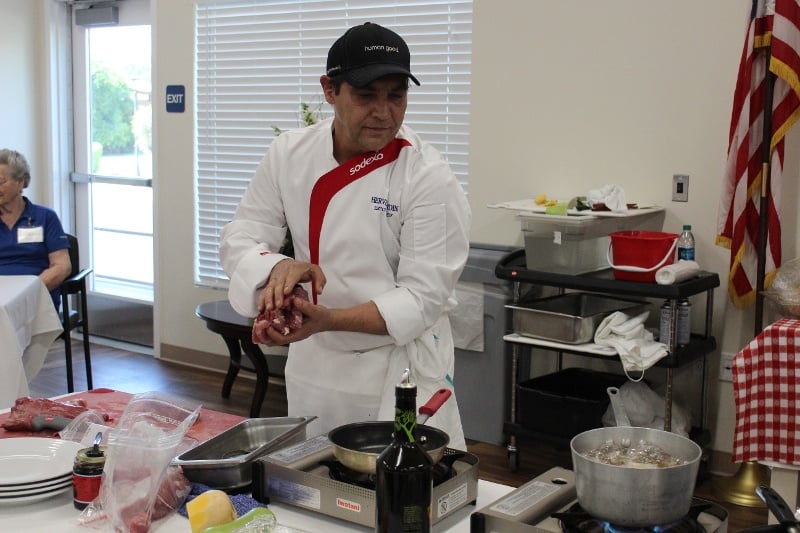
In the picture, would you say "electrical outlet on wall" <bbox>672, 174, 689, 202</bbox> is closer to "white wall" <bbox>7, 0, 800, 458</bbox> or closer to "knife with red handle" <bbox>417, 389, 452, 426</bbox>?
"white wall" <bbox>7, 0, 800, 458</bbox>

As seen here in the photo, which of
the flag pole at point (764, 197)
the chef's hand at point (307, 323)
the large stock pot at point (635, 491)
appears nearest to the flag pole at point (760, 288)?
the flag pole at point (764, 197)

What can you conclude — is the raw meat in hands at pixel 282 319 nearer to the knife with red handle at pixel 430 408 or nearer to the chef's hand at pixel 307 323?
the chef's hand at pixel 307 323

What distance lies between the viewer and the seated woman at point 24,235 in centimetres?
460

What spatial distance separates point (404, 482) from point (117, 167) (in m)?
5.59

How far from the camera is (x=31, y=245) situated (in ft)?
15.2

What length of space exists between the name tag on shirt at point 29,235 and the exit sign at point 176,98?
1512mm

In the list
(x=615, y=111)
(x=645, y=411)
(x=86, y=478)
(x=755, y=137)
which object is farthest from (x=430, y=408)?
(x=615, y=111)

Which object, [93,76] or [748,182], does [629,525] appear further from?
[93,76]

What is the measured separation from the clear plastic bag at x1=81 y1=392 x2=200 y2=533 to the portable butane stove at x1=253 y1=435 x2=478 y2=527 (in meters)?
0.15

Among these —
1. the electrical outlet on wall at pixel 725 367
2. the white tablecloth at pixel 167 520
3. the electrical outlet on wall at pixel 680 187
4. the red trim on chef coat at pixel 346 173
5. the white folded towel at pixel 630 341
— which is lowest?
the electrical outlet on wall at pixel 725 367

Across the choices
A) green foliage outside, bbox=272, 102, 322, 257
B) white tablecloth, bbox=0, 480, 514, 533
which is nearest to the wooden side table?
green foliage outside, bbox=272, 102, 322, 257

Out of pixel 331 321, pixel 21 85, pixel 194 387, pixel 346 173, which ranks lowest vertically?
pixel 194 387

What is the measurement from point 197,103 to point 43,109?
1493 mm

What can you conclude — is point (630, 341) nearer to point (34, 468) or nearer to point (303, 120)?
point (303, 120)
